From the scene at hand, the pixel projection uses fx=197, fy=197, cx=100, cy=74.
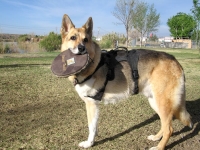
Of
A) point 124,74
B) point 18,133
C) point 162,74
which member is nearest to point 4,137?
point 18,133

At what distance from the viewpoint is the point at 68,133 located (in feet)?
12.8

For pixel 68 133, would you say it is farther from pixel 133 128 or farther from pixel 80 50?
pixel 80 50

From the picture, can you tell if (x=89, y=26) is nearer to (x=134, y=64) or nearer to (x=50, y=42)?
(x=134, y=64)

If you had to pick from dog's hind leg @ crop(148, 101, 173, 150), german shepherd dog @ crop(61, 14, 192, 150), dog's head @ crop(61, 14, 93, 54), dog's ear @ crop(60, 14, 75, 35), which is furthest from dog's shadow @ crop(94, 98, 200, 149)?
dog's ear @ crop(60, 14, 75, 35)

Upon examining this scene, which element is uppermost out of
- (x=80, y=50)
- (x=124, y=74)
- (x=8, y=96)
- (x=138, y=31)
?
(x=138, y=31)

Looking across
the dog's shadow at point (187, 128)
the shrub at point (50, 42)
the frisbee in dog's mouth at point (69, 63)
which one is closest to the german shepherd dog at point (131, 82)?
the frisbee in dog's mouth at point (69, 63)

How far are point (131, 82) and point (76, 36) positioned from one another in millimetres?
1304

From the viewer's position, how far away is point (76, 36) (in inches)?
141

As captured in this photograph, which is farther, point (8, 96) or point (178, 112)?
point (8, 96)

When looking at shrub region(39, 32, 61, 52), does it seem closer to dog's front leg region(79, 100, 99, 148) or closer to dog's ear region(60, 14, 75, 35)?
dog's ear region(60, 14, 75, 35)

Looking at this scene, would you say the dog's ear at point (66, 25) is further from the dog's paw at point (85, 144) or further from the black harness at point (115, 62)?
the dog's paw at point (85, 144)

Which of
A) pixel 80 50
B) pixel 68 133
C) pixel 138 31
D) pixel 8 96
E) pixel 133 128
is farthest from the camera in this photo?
pixel 138 31

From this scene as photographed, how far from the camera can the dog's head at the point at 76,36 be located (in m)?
3.40

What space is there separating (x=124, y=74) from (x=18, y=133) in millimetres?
2331
